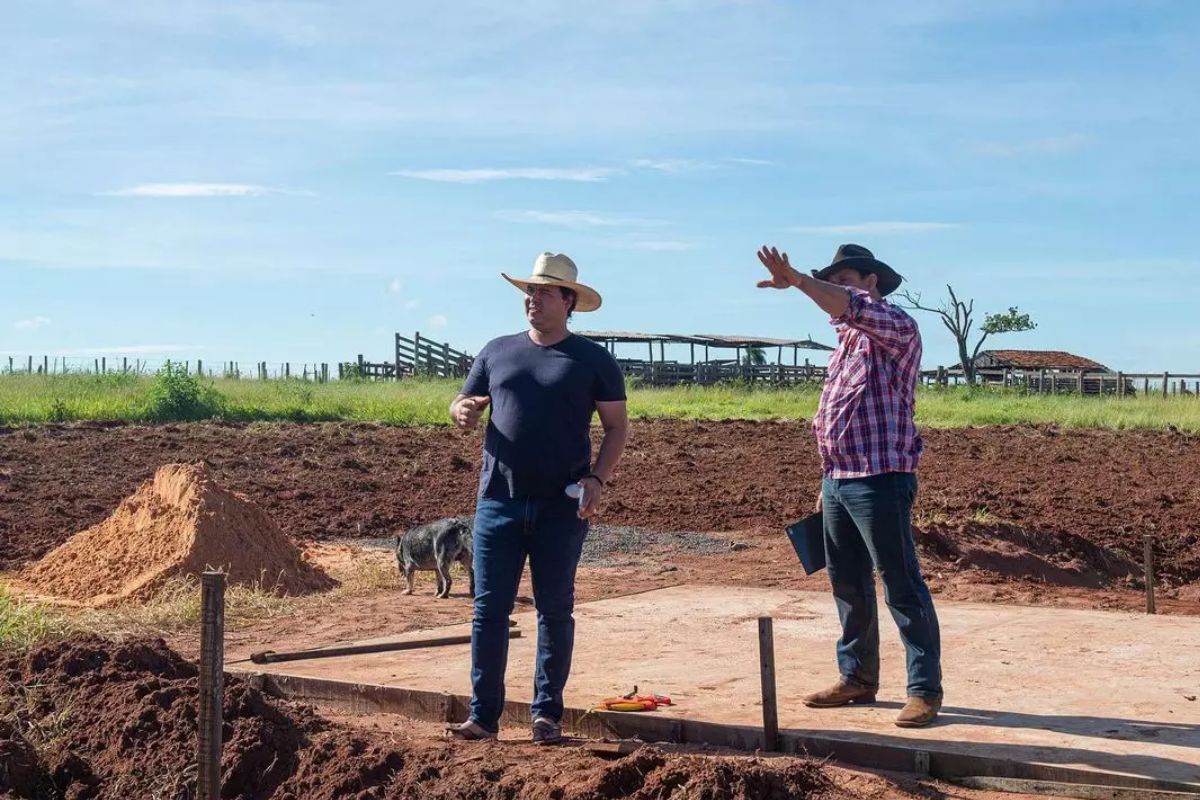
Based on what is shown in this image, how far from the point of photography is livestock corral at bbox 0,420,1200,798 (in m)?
5.46

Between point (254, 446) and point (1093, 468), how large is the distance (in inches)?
500

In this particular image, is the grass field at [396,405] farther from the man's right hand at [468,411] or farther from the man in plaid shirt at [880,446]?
the man in plaid shirt at [880,446]

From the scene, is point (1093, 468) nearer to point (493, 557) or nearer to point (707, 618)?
point (707, 618)

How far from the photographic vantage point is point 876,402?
5.84 metres

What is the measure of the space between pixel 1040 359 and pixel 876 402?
72614 mm

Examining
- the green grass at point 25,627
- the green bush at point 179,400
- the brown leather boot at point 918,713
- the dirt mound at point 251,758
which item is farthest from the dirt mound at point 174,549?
the green bush at point 179,400

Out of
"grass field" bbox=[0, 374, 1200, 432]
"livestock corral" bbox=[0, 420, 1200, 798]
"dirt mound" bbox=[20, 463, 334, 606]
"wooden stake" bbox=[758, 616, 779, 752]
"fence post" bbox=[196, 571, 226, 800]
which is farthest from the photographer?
"grass field" bbox=[0, 374, 1200, 432]

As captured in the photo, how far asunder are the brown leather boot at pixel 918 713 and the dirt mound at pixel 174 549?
630 cm

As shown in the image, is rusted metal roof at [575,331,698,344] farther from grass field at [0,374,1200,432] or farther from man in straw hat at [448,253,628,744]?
man in straw hat at [448,253,628,744]

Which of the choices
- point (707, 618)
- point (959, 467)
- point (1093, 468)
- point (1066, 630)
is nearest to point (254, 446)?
point (959, 467)

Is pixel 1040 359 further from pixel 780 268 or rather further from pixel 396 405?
pixel 780 268

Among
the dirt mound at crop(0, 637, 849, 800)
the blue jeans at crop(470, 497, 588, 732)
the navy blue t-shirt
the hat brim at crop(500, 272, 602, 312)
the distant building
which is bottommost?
the dirt mound at crop(0, 637, 849, 800)

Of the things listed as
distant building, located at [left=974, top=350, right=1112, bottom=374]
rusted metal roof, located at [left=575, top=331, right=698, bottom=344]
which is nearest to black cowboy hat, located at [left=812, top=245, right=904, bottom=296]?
rusted metal roof, located at [left=575, top=331, right=698, bottom=344]

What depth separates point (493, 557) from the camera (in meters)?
5.91
